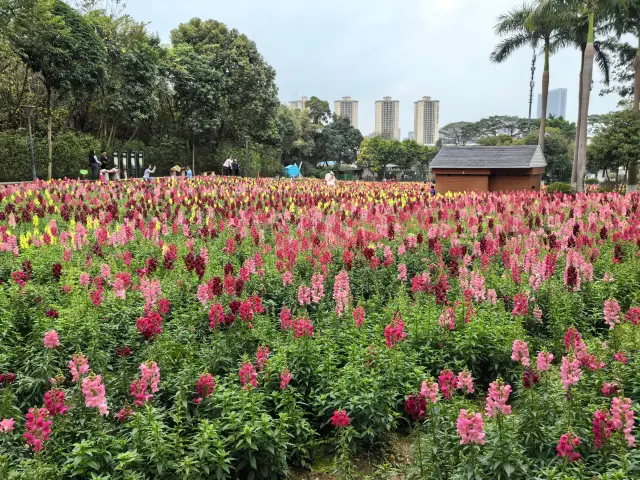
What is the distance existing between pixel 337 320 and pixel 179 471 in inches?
99.1

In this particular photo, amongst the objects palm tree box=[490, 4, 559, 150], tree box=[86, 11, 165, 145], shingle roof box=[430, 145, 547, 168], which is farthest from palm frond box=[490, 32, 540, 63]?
tree box=[86, 11, 165, 145]

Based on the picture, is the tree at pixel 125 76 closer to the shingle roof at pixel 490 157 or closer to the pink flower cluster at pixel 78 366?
the shingle roof at pixel 490 157

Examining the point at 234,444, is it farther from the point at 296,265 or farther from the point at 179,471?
the point at 296,265

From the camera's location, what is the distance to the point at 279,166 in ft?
171

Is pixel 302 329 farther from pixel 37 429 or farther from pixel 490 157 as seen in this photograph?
pixel 490 157

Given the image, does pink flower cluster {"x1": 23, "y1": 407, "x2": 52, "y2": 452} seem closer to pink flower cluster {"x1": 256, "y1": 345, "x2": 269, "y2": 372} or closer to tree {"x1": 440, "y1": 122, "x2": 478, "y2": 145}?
pink flower cluster {"x1": 256, "y1": 345, "x2": 269, "y2": 372}

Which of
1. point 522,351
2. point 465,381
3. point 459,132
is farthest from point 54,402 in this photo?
point 459,132

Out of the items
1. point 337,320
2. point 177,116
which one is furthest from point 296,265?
point 177,116

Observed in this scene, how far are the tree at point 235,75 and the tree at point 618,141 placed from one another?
2448 cm

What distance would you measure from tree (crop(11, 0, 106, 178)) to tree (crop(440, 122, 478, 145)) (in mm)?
86785

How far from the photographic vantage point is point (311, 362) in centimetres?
465

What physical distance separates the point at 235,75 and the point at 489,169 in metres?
24.3

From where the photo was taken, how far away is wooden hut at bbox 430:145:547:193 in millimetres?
24094

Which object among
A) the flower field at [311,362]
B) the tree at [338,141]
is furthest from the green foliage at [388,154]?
the flower field at [311,362]
